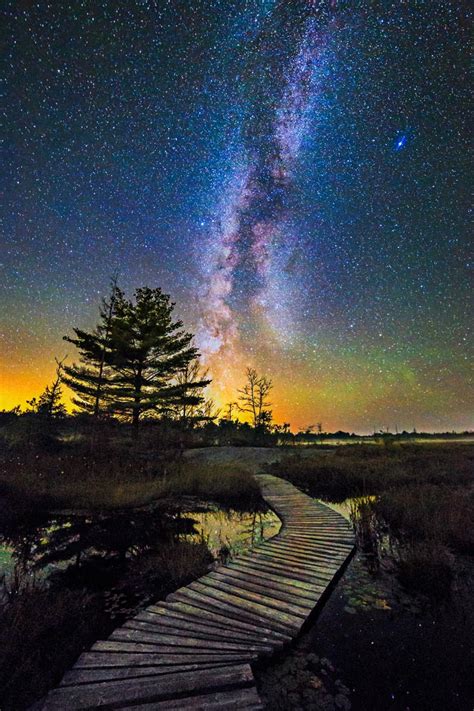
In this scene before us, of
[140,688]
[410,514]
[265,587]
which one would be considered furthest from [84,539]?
[410,514]

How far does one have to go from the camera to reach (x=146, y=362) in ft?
86.2

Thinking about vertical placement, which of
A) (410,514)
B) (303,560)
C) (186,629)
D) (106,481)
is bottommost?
(303,560)

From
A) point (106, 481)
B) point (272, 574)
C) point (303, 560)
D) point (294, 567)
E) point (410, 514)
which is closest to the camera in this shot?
point (272, 574)

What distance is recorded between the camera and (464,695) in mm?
3291

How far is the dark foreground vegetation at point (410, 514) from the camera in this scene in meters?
5.83

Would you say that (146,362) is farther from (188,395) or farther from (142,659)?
(142,659)

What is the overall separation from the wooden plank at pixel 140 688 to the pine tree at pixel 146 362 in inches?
878

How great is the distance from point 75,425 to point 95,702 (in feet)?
70.6

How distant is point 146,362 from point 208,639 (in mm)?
23868

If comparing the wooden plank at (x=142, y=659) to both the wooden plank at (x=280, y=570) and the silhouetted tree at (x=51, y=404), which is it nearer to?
the wooden plank at (x=280, y=570)

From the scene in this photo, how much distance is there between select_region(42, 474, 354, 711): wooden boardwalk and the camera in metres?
2.79

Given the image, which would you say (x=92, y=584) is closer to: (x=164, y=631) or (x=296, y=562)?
(x=164, y=631)

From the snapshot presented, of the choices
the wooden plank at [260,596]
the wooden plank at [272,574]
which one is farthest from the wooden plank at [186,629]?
the wooden plank at [272,574]

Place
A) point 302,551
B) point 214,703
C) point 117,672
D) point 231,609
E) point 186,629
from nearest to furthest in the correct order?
point 214,703
point 117,672
point 186,629
point 231,609
point 302,551
